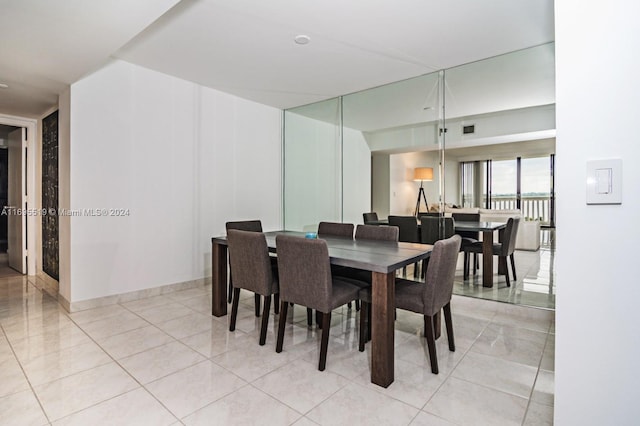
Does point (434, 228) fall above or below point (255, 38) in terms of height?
below

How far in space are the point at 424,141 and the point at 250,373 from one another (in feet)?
10.6

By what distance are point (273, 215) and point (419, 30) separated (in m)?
3.25

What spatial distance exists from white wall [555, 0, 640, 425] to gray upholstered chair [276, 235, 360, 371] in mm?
1282

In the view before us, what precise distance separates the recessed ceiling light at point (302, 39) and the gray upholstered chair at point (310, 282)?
181 centimetres

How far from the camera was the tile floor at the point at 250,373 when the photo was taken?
168cm

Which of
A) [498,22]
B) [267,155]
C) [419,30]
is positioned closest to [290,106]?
[267,155]

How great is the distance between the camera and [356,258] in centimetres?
214

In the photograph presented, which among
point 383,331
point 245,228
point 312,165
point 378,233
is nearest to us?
point 383,331

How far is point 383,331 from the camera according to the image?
195cm

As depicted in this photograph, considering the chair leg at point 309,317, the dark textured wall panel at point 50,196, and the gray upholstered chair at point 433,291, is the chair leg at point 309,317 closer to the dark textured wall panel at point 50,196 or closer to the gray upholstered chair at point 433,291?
the gray upholstered chair at point 433,291

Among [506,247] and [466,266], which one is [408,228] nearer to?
[466,266]

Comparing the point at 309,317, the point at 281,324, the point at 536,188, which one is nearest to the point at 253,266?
the point at 281,324

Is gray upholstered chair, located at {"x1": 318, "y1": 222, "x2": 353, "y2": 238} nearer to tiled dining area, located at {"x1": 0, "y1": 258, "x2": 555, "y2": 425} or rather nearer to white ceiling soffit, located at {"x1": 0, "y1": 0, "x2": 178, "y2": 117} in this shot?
tiled dining area, located at {"x1": 0, "y1": 258, "x2": 555, "y2": 425}

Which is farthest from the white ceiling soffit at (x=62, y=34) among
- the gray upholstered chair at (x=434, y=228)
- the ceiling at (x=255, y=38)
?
the gray upholstered chair at (x=434, y=228)
